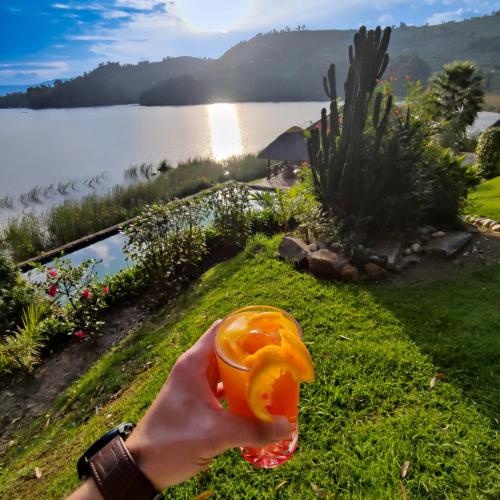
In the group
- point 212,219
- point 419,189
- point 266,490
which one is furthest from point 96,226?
point 266,490

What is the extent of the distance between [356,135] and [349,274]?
2355 mm

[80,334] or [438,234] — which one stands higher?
[438,234]

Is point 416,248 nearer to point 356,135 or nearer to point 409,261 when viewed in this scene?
point 409,261

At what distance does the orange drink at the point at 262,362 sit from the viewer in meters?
0.77

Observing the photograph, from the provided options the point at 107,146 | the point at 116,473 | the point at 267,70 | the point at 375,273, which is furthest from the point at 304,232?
the point at 267,70

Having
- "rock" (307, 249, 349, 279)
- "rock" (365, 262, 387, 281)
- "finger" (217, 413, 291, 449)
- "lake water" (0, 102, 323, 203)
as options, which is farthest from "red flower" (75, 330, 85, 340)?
"lake water" (0, 102, 323, 203)

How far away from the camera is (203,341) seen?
1.08 metres

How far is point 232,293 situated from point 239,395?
12.5 ft

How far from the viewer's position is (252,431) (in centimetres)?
90

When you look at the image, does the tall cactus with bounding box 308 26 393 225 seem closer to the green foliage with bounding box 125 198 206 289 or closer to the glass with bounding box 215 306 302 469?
the green foliage with bounding box 125 198 206 289

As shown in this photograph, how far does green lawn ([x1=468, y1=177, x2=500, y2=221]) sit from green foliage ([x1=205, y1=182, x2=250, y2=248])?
15.0 feet

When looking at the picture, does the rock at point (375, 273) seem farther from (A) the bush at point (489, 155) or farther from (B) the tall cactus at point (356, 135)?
(A) the bush at point (489, 155)

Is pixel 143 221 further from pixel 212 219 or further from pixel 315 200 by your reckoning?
pixel 315 200

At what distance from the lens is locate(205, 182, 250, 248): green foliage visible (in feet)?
23.2
